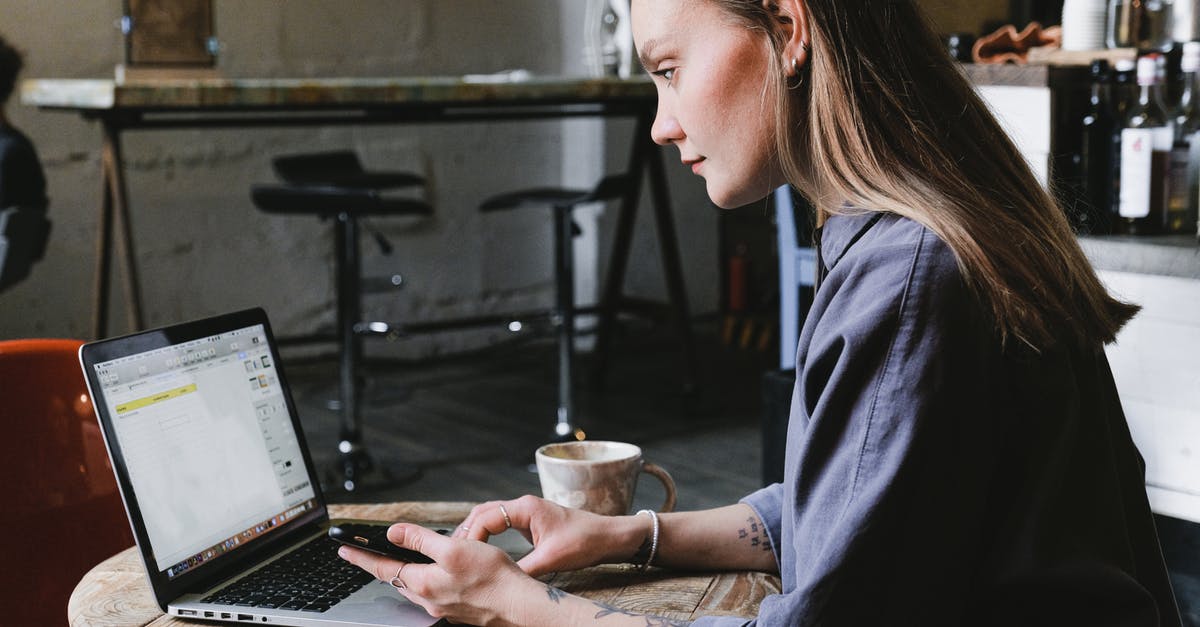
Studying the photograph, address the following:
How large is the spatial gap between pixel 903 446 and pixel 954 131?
252 millimetres

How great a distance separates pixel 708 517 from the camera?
1.13m

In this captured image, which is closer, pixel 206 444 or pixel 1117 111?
pixel 206 444

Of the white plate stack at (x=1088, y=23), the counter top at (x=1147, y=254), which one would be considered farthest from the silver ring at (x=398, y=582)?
the white plate stack at (x=1088, y=23)

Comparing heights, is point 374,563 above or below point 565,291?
above

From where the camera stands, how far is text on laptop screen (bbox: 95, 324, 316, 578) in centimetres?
103

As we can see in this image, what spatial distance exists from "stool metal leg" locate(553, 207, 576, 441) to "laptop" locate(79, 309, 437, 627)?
7.58 feet

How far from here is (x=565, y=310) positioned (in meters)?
3.52

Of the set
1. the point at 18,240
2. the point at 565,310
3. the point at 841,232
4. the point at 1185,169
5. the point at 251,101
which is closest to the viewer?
the point at 841,232

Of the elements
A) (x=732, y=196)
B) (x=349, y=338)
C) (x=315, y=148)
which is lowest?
(x=349, y=338)

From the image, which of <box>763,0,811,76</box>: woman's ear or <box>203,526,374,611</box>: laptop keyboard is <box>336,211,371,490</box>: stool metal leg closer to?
<box>203,526,374,611</box>: laptop keyboard

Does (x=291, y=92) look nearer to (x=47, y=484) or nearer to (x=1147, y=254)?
(x=47, y=484)

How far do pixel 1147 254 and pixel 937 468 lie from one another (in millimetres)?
1593

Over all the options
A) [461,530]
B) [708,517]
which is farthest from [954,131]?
[461,530]

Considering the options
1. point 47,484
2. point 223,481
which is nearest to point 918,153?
point 223,481
